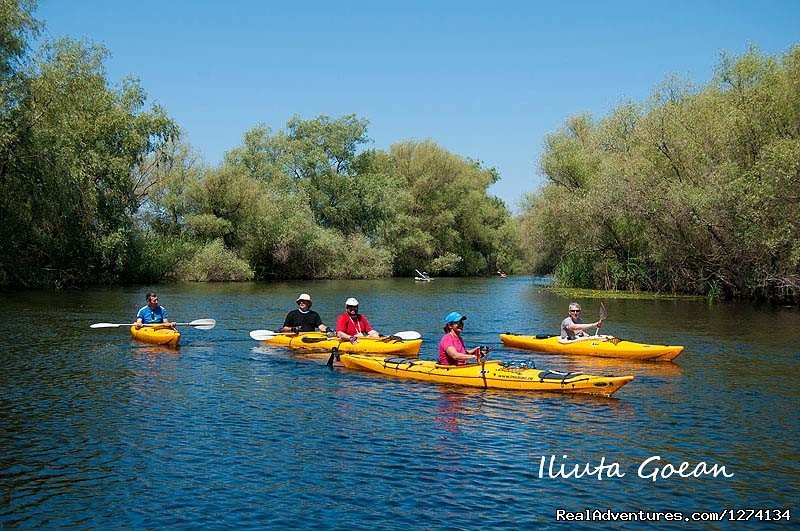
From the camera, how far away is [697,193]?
29.9 metres

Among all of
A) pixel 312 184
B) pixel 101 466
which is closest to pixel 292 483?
pixel 101 466

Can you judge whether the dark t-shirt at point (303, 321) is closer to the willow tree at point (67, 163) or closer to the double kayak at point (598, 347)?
the double kayak at point (598, 347)

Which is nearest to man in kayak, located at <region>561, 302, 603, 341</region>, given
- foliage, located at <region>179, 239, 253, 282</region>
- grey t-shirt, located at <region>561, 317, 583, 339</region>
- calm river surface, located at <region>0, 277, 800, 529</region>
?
grey t-shirt, located at <region>561, 317, 583, 339</region>

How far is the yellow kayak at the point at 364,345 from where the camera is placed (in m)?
17.1

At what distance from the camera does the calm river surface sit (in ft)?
26.6

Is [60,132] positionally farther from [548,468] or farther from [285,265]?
[548,468]

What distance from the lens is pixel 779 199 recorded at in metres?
27.4

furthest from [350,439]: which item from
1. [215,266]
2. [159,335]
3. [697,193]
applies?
[215,266]

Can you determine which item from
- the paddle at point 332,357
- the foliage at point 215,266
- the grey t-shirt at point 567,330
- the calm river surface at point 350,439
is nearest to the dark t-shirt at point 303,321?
the calm river surface at point 350,439

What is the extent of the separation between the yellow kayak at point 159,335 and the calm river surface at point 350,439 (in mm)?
329

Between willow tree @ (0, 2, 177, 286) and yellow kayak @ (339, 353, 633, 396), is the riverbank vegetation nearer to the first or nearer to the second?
willow tree @ (0, 2, 177, 286)

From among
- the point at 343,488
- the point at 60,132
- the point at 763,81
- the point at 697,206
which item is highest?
the point at 763,81

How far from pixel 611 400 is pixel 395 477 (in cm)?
547

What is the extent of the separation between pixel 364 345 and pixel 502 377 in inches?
174
